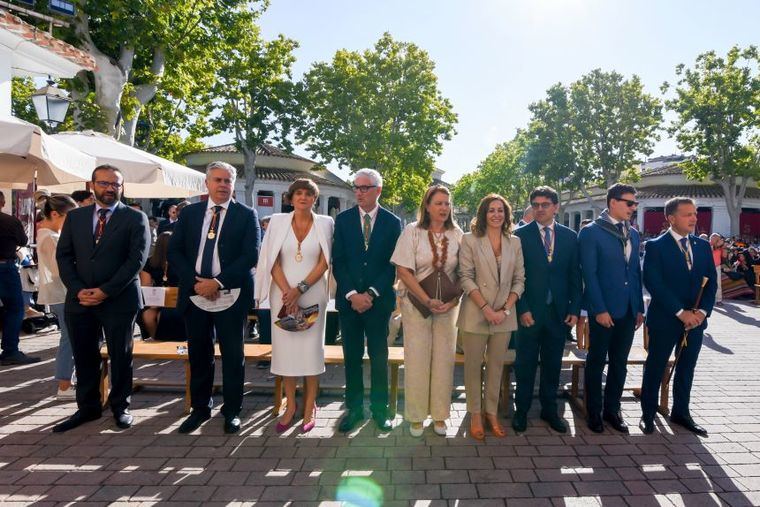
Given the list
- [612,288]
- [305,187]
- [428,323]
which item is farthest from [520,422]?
[305,187]

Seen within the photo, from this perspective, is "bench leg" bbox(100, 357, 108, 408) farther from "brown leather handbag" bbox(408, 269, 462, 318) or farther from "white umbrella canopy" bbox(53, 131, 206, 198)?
"brown leather handbag" bbox(408, 269, 462, 318)

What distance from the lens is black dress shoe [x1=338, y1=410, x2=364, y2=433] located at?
4.50m

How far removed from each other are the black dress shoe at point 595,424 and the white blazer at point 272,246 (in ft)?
9.86

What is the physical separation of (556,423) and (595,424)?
38 centimetres

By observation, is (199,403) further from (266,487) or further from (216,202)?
(216,202)

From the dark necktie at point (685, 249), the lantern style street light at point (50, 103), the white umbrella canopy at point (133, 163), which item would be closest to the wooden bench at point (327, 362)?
the dark necktie at point (685, 249)

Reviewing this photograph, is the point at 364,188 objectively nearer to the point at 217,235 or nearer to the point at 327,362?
the point at 217,235

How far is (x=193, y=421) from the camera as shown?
4.49m

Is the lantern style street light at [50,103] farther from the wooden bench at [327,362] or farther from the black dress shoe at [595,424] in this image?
the black dress shoe at [595,424]

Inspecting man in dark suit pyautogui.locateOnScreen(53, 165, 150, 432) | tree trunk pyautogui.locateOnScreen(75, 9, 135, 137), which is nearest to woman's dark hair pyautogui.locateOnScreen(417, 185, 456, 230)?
man in dark suit pyautogui.locateOnScreen(53, 165, 150, 432)

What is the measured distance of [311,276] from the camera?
177 inches

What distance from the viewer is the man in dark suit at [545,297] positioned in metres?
4.50

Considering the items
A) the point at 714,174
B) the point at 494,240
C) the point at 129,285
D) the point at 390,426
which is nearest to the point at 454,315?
the point at 494,240

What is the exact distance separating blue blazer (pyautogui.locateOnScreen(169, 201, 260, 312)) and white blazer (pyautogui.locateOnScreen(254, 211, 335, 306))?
0.08 metres
